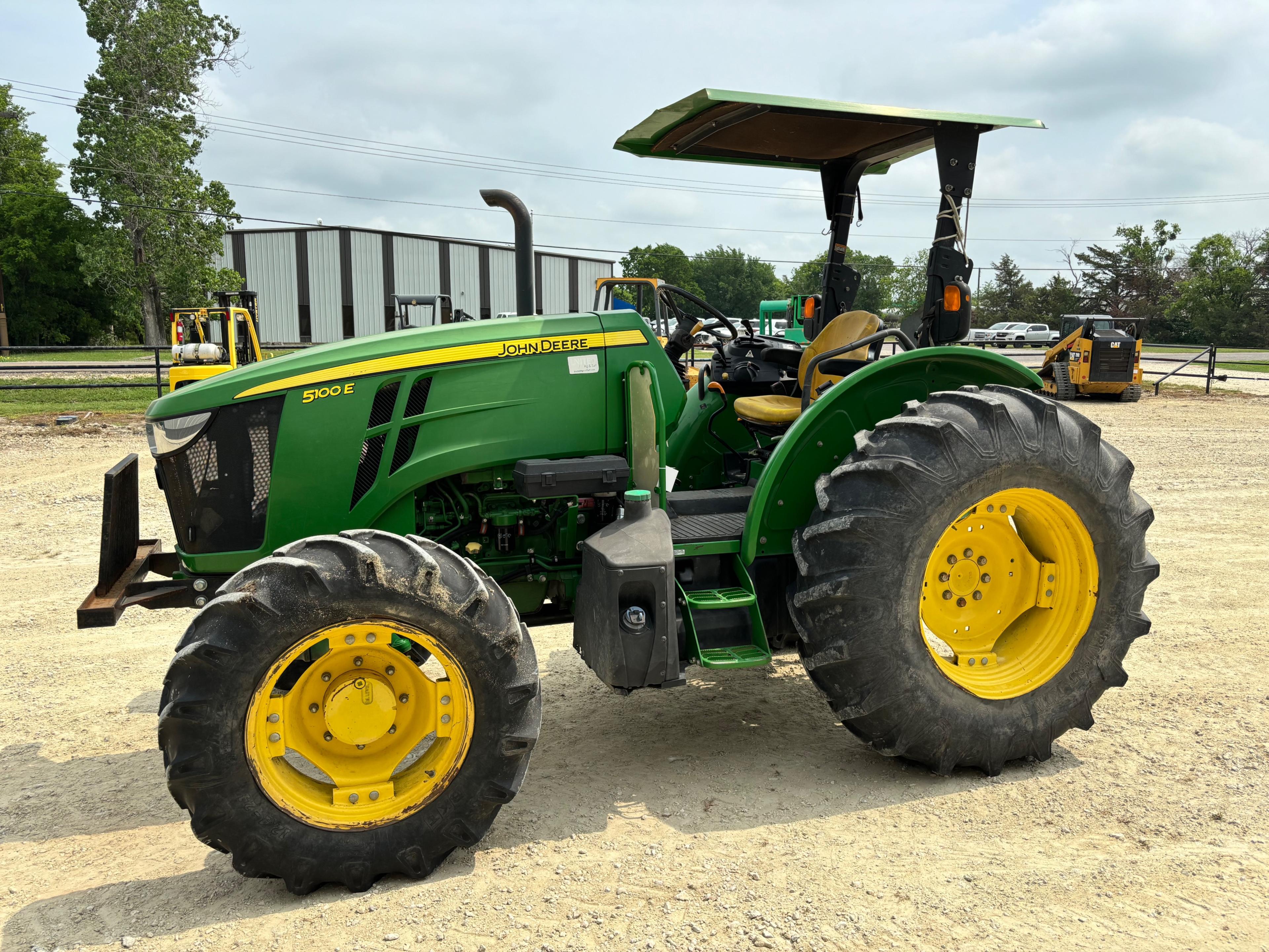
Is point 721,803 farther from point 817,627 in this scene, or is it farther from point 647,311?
point 647,311

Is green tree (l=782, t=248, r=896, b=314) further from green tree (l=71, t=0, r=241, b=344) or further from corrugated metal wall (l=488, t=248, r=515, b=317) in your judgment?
green tree (l=71, t=0, r=241, b=344)

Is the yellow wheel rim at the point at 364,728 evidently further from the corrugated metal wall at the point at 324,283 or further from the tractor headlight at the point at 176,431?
the corrugated metal wall at the point at 324,283

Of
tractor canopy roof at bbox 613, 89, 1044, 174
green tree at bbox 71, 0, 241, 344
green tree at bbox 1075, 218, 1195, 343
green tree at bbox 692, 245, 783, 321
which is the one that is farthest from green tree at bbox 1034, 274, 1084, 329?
tractor canopy roof at bbox 613, 89, 1044, 174

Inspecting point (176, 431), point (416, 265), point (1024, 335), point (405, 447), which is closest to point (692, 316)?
point (405, 447)

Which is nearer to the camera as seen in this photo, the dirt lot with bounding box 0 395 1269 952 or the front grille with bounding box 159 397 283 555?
the dirt lot with bounding box 0 395 1269 952

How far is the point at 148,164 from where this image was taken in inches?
1249

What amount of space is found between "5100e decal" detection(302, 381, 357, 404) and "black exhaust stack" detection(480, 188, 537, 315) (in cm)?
74

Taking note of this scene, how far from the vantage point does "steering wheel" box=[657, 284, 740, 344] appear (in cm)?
476

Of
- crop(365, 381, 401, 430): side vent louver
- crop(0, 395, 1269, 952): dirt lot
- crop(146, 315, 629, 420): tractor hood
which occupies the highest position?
crop(146, 315, 629, 420): tractor hood

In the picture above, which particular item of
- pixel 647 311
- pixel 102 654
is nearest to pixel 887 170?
pixel 647 311

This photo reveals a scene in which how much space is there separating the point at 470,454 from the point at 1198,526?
730 centimetres

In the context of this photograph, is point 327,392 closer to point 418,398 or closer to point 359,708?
point 418,398

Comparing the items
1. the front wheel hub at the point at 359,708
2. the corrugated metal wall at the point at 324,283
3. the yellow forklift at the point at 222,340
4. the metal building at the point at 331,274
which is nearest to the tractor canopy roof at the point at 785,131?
the front wheel hub at the point at 359,708

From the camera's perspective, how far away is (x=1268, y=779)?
3.77 meters
